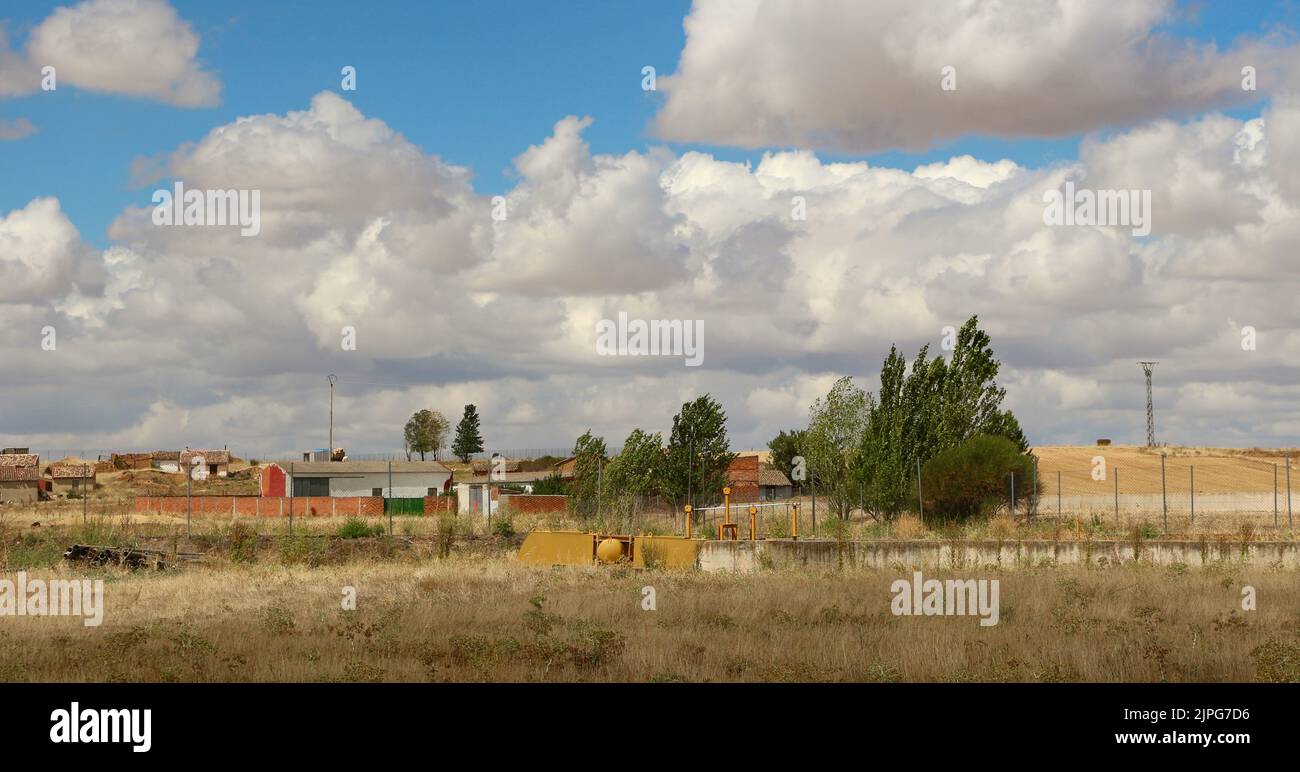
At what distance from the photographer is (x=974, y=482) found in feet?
126

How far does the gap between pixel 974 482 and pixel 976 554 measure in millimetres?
11215

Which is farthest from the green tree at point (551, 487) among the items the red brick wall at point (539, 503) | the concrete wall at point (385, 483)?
the red brick wall at point (539, 503)

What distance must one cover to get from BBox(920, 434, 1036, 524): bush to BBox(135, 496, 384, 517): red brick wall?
99.5 ft

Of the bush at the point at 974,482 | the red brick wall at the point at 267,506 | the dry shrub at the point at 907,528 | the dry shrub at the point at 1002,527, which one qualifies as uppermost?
the bush at the point at 974,482

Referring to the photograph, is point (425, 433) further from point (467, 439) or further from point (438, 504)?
point (438, 504)

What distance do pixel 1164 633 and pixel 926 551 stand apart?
1137cm

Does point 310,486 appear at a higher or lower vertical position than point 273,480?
lower

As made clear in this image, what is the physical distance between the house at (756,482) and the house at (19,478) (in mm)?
46735

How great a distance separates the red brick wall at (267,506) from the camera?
6062 centimetres

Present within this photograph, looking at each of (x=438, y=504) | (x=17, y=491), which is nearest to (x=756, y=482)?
(x=438, y=504)

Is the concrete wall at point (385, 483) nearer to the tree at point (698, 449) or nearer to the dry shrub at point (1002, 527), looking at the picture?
the tree at point (698, 449)

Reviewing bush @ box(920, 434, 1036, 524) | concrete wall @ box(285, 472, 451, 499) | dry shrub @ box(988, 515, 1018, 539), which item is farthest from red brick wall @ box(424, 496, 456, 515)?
dry shrub @ box(988, 515, 1018, 539)
